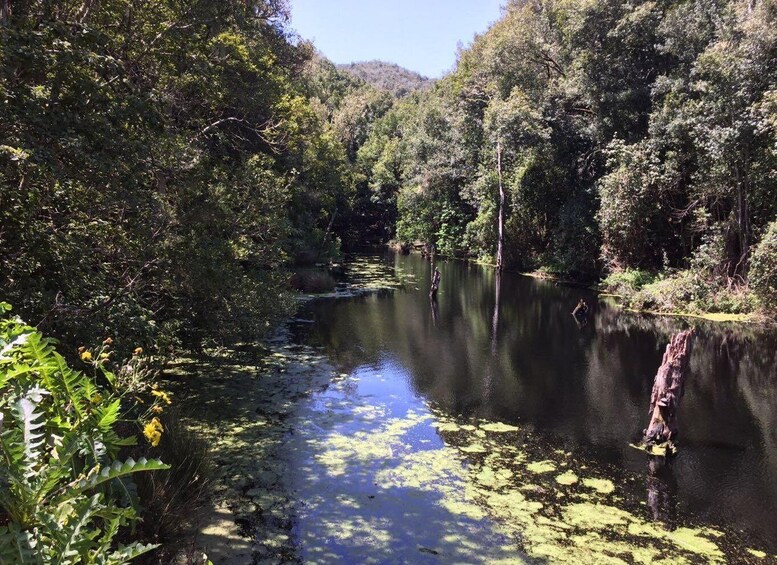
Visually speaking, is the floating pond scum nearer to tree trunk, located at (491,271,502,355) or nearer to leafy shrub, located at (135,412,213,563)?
leafy shrub, located at (135,412,213,563)

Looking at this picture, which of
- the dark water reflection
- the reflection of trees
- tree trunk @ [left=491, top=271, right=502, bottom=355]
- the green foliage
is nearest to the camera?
the green foliage

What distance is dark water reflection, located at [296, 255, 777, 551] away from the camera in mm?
7047

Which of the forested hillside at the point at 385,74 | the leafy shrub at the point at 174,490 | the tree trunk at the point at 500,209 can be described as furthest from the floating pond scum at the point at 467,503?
the forested hillside at the point at 385,74

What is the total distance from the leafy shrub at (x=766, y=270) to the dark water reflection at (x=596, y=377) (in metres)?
1.22

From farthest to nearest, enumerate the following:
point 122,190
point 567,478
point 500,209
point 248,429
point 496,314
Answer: point 500,209
point 496,314
point 248,429
point 567,478
point 122,190

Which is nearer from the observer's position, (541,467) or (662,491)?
(662,491)

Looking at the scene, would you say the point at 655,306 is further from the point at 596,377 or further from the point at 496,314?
the point at 596,377

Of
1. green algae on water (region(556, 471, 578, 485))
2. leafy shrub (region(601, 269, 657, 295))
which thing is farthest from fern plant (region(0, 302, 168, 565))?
leafy shrub (region(601, 269, 657, 295))

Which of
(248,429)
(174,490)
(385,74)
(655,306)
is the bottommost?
(248,429)

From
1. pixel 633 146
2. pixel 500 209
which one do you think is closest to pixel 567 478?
pixel 633 146

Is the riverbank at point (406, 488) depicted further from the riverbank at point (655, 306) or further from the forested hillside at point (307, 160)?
the riverbank at point (655, 306)

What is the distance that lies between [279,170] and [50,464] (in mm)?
21252

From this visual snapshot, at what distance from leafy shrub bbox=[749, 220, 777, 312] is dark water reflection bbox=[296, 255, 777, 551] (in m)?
1.22

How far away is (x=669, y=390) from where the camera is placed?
7.74 meters
